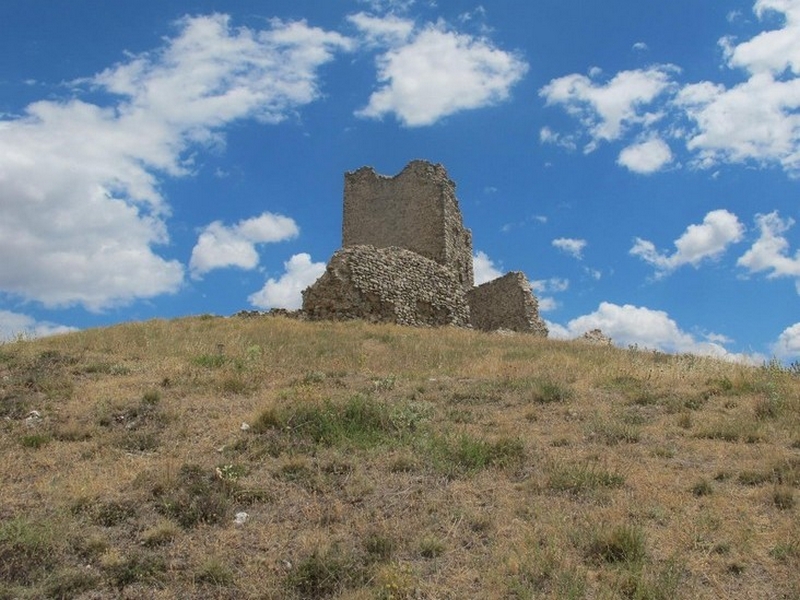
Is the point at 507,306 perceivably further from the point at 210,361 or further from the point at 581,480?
the point at 581,480

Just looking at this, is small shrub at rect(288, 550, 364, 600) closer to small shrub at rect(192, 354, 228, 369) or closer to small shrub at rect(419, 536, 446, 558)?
small shrub at rect(419, 536, 446, 558)

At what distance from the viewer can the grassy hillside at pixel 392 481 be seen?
19.9 ft

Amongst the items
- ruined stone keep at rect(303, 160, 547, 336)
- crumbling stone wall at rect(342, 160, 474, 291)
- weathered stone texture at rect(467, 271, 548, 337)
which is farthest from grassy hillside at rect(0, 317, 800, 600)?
crumbling stone wall at rect(342, 160, 474, 291)

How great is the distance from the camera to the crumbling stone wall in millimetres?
29969

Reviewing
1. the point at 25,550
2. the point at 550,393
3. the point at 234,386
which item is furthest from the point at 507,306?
the point at 25,550

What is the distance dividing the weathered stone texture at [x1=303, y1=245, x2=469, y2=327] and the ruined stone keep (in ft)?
0.12

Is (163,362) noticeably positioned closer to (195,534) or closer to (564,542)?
(195,534)

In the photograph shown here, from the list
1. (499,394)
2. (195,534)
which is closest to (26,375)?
(195,534)

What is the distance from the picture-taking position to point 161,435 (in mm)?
9609

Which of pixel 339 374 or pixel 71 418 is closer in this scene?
pixel 71 418

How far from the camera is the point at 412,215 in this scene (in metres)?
30.6

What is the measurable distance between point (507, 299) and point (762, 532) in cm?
2485

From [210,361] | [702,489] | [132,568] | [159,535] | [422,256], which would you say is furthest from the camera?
[422,256]

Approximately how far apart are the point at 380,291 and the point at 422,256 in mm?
5165
